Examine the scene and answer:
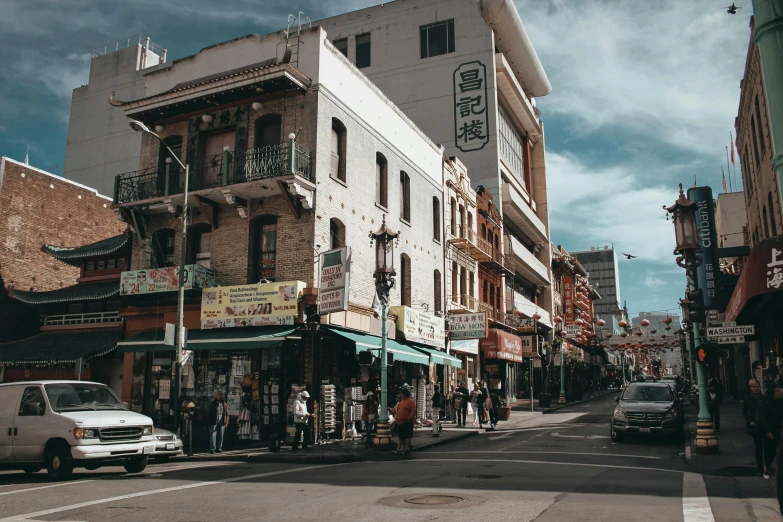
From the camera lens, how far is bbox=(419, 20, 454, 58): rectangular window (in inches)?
1785

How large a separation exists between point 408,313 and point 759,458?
14.9 metres

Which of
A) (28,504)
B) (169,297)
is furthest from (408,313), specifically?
(28,504)

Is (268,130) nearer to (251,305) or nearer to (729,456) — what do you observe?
(251,305)

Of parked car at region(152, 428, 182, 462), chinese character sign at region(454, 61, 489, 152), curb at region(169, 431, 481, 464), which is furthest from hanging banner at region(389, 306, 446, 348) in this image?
chinese character sign at region(454, 61, 489, 152)

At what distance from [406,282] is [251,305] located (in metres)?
8.82

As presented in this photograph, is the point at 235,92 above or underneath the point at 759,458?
above

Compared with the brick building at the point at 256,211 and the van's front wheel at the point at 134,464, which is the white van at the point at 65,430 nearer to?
the van's front wheel at the point at 134,464

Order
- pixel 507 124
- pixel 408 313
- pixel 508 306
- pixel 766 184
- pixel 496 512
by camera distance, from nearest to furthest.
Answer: pixel 496 512 < pixel 766 184 < pixel 408 313 < pixel 508 306 < pixel 507 124

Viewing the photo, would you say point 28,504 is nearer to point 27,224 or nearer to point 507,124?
point 27,224

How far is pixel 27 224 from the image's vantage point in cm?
3123

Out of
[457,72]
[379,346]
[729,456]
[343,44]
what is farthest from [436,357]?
[343,44]

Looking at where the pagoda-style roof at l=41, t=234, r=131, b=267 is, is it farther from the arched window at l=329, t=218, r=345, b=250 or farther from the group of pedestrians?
the group of pedestrians

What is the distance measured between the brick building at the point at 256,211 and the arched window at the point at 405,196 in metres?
2.04

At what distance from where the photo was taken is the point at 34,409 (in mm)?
12789
